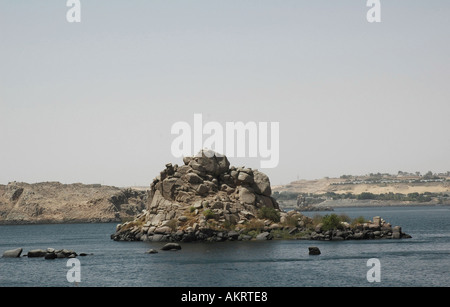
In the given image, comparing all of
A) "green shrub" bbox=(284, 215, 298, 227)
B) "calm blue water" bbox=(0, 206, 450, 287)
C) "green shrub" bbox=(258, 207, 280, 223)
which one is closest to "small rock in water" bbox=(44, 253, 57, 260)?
"calm blue water" bbox=(0, 206, 450, 287)

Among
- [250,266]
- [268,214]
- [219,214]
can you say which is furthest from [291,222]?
[250,266]

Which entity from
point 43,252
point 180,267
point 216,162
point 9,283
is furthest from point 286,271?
point 216,162

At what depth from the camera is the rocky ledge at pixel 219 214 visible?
127250 millimetres

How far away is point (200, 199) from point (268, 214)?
14594mm

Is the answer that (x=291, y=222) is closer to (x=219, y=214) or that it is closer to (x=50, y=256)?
(x=219, y=214)

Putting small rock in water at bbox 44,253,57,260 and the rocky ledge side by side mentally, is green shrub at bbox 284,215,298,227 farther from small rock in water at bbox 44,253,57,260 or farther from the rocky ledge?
small rock in water at bbox 44,253,57,260

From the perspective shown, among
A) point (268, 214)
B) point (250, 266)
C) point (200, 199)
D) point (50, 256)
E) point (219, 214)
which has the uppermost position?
point (200, 199)

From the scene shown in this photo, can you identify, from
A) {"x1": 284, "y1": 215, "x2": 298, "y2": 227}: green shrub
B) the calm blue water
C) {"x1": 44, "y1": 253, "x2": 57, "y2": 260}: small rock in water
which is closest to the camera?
the calm blue water

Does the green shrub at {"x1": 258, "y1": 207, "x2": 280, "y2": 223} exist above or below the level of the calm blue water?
above

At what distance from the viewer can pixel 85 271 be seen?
8494 cm

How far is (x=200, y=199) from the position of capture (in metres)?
136

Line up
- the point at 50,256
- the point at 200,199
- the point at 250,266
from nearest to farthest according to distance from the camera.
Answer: the point at 250,266
the point at 50,256
the point at 200,199

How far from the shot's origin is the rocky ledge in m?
127

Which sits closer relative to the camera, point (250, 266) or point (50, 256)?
point (250, 266)
